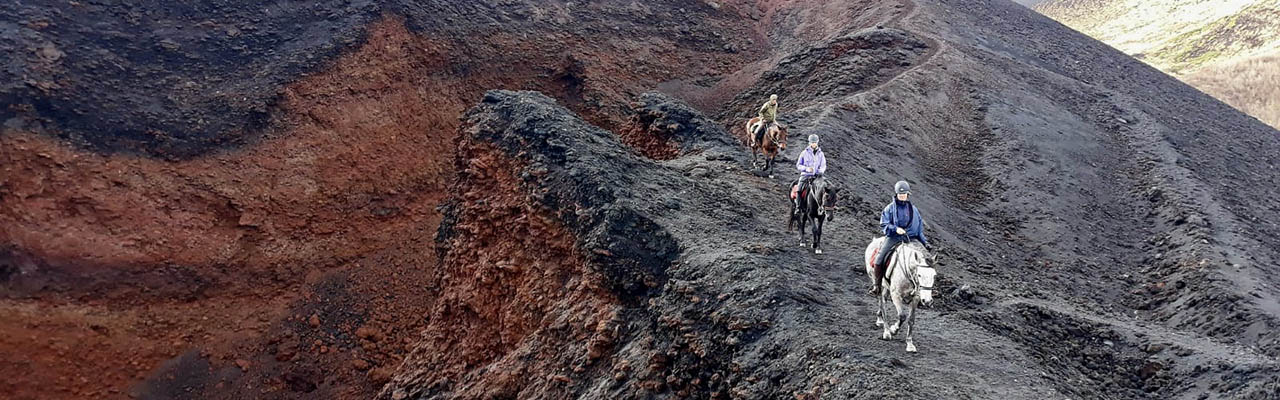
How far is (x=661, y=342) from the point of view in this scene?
36.9ft

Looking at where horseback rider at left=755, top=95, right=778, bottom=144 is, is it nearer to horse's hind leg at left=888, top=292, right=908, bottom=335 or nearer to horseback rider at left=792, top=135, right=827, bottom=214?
horseback rider at left=792, top=135, right=827, bottom=214

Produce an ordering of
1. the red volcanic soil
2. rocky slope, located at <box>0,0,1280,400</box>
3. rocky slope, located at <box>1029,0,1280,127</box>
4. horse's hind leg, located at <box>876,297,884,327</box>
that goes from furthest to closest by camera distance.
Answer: rocky slope, located at <box>1029,0,1280,127</box>, the red volcanic soil, rocky slope, located at <box>0,0,1280,400</box>, horse's hind leg, located at <box>876,297,884,327</box>

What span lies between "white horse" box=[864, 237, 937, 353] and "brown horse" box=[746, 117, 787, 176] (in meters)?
6.06

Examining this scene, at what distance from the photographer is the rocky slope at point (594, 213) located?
11773mm

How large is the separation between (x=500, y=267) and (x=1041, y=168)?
15073 mm

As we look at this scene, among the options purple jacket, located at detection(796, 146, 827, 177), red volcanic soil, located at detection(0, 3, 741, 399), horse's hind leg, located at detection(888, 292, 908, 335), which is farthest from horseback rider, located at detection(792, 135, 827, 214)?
red volcanic soil, located at detection(0, 3, 741, 399)

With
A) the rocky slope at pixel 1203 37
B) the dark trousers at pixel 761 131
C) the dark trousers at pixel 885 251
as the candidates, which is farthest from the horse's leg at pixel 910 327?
the rocky slope at pixel 1203 37

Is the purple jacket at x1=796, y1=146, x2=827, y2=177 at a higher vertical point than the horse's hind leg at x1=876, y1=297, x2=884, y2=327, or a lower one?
higher

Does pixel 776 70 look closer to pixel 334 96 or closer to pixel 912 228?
pixel 334 96

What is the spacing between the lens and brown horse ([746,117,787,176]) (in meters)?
16.4

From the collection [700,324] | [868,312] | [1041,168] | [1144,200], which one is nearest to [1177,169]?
[1144,200]

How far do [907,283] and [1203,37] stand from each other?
73713 millimetres

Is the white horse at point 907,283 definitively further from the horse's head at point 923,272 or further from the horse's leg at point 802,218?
the horse's leg at point 802,218

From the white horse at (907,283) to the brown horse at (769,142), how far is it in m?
6.06
